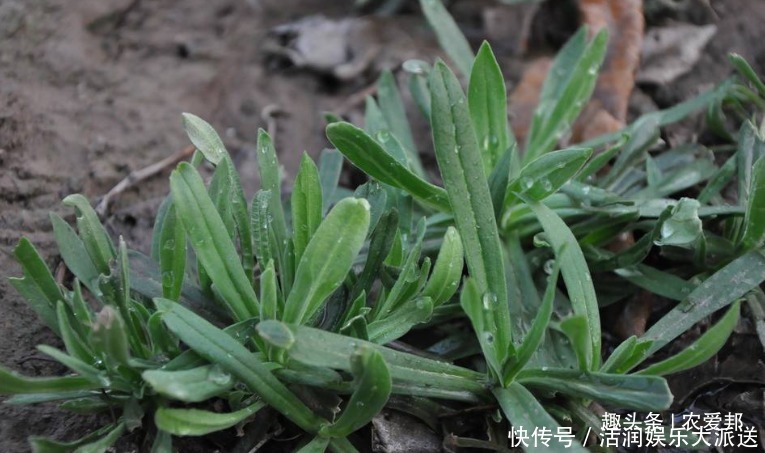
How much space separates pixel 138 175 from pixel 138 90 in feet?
1.41

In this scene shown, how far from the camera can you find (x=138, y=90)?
2.58m

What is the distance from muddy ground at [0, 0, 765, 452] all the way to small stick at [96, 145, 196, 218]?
0.03 metres

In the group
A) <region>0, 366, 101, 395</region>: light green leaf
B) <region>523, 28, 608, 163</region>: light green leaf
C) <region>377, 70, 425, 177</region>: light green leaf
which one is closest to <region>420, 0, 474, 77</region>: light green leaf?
<region>377, 70, 425, 177</region>: light green leaf

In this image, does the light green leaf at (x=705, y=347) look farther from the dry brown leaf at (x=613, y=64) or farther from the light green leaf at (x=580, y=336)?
the dry brown leaf at (x=613, y=64)

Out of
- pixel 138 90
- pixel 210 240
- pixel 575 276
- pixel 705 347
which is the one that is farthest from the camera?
pixel 138 90

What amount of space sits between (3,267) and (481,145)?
129 centimetres

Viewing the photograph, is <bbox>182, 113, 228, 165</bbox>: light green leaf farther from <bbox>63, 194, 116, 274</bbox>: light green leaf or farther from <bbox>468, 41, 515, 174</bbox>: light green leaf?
<bbox>468, 41, 515, 174</bbox>: light green leaf

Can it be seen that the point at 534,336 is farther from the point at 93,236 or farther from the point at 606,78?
the point at 606,78

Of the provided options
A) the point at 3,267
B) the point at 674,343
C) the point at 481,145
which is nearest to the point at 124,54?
the point at 3,267

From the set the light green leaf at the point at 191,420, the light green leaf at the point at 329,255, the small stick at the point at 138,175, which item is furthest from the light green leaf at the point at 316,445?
the small stick at the point at 138,175

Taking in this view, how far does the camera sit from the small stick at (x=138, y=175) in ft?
7.09

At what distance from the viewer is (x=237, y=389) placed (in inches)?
63.8

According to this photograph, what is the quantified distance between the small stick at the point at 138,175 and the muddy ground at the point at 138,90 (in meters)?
0.03

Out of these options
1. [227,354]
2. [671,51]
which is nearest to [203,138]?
[227,354]
